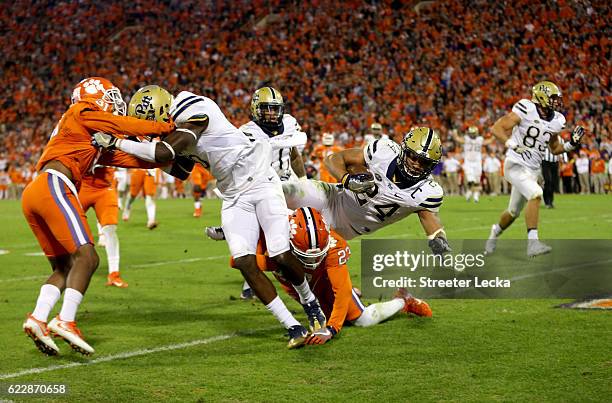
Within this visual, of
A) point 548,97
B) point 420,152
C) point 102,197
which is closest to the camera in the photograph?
point 420,152

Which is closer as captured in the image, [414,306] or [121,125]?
[121,125]

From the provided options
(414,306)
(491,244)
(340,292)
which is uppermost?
(340,292)

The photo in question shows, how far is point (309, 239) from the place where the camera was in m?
5.11

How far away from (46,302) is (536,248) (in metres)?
5.42

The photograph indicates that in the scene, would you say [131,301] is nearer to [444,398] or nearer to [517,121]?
[444,398]

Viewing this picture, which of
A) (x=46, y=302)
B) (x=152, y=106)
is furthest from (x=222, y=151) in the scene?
(x=46, y=302)

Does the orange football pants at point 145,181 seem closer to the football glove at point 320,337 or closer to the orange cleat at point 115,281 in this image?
the orange cleat at point 115,281

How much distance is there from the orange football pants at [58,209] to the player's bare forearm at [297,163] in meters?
2.55

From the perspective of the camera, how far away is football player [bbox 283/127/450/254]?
17.7ft

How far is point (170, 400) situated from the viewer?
3.84 meters

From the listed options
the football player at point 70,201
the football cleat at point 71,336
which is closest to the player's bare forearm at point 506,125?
the football player at point 70,201

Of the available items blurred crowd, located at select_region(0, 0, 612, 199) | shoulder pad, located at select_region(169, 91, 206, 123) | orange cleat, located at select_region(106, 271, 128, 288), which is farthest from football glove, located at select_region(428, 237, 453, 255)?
blurred crowd, located at select_region(0, 0, 612, 199)

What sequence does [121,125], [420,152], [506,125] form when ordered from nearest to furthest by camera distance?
1. [121,125]
2. [420,152]
3. [506,125]

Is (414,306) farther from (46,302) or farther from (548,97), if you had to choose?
(548,97)
